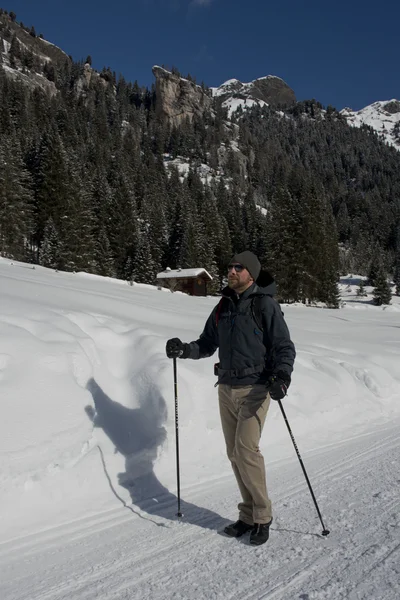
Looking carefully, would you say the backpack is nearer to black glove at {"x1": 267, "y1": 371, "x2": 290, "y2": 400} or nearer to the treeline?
black glove at {"x1": 267, "y1": 371, "x2": 290, "y2": 400}

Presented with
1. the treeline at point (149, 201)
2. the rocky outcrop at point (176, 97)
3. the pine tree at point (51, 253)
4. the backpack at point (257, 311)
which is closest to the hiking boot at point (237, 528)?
the backpack at point (257, 311)

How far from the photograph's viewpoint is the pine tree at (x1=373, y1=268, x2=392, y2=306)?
6519cm

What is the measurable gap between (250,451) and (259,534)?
2.00 feet

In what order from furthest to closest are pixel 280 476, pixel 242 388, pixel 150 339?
pixel 150 339, pixel 280 476, pixel 242 388

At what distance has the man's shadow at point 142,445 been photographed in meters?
4.02

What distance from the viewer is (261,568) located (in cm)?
291

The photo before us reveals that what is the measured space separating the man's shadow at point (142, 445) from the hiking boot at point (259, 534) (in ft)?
1.45

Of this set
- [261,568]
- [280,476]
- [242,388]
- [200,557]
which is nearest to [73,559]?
[200,557]

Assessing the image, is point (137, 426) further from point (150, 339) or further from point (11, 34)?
point (11, 34)

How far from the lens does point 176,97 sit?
6718 inches

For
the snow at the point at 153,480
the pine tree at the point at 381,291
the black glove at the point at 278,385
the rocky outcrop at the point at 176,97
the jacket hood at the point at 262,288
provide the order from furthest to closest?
the rocky outcrop at the point at 176,97 < the pine tree at the point at 381,291 < the jacket hood at the point at 262,288 < the black glove at the point at 278,385 < the snow at the point at 153,480

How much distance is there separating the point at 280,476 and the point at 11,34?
205 m

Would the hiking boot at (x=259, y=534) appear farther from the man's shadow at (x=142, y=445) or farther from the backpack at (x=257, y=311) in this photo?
the backpack at (x=257, y=311)

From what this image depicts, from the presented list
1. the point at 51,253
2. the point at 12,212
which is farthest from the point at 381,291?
the point at 12,212
